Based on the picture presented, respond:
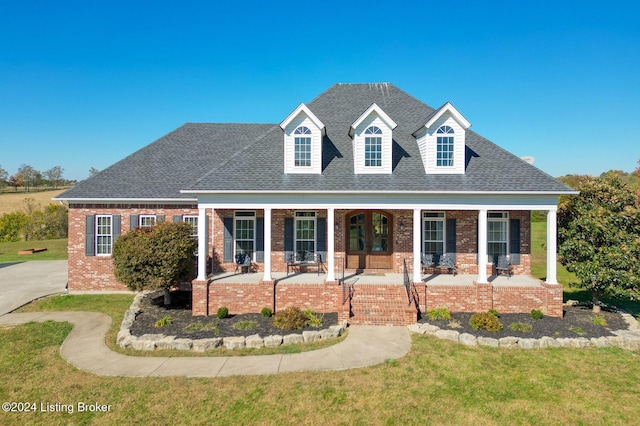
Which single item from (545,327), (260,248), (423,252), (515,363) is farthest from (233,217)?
(545,327)

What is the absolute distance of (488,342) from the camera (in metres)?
9.91

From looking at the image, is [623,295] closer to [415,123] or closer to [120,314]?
[415,123]

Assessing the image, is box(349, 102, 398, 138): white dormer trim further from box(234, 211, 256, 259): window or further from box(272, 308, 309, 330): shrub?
box(272, 308, 309, 330): shrub

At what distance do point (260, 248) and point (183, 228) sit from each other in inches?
137

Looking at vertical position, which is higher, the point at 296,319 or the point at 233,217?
the point at 233,217

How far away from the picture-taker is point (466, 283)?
12938mm

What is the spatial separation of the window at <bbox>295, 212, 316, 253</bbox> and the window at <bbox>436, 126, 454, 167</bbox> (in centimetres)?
614

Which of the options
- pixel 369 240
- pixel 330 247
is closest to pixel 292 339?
pixel 330 247

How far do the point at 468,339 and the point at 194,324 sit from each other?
9060mm

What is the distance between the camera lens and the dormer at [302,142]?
1362 centimetres

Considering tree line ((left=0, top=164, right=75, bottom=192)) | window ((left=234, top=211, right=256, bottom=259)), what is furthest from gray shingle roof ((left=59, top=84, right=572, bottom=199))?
tree line ((left=0, top=164, right=75, bottom=192))

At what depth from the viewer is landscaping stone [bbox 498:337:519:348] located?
986 centimetres

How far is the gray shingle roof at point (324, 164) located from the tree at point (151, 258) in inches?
90.4

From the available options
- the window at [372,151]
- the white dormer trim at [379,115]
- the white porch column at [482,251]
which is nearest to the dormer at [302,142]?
the white dormer trim at [379,115]
